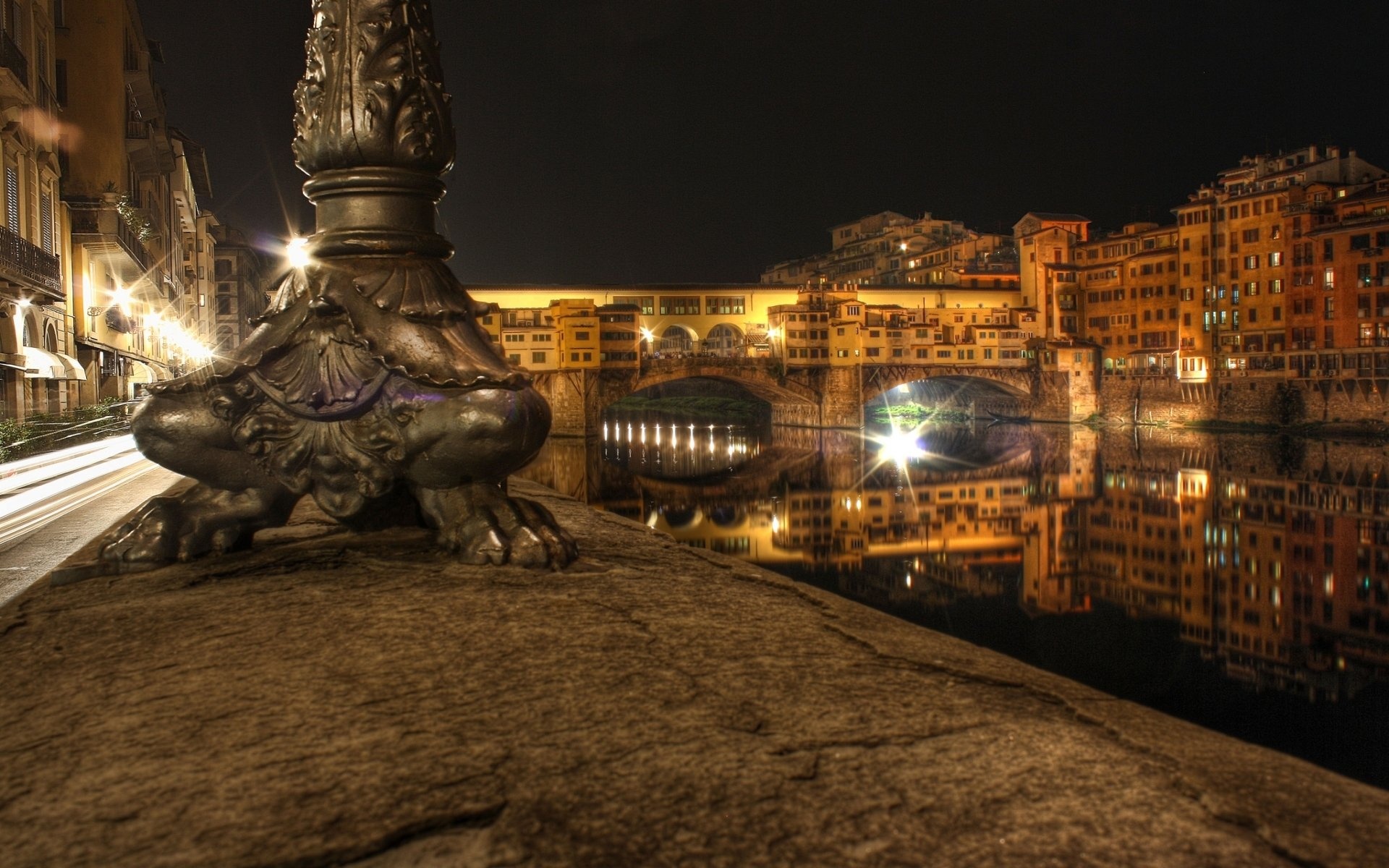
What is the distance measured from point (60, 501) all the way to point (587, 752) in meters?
8.12

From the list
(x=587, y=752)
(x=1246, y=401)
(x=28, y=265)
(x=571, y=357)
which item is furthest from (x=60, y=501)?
(x=1246, y=401)

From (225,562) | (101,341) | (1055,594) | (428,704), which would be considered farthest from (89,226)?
(428,704)

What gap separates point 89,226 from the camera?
26156 mm

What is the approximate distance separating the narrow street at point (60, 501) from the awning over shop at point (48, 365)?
852 centimetres

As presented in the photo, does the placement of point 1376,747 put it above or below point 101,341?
below

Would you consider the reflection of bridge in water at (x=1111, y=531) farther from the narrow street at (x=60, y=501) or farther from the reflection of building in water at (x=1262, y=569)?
the narrow street at (x=60, y=501)

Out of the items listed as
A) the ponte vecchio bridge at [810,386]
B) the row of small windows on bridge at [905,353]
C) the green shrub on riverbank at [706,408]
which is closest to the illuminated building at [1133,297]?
the ponte vecchio bridge at [810,386]

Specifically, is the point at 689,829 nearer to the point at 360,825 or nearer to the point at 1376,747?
the point at 360,825

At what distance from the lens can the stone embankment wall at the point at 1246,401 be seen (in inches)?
1828

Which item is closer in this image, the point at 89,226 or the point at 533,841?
the point at 533,841

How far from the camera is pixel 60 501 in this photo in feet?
27.0

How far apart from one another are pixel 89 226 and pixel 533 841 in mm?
29866

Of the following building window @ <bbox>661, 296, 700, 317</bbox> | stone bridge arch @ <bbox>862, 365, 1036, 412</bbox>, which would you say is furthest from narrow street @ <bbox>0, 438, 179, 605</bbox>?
building window @ <bbox>661, 296, 700, 317</bbox>

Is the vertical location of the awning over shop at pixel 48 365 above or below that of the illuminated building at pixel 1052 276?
below
